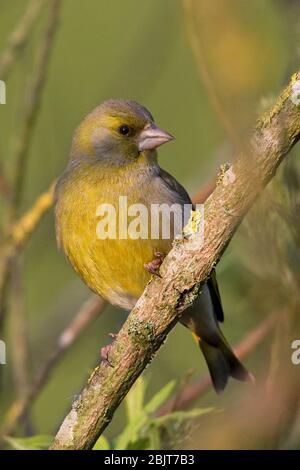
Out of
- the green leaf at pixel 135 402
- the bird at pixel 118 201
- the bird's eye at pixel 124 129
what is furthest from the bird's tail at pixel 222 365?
the bird's eye at pixel 124 129

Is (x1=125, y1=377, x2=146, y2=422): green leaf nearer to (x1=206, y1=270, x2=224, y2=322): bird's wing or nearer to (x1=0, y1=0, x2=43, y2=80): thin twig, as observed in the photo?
(x1=206, y1=270, x2=224, y2=322): bird's wing

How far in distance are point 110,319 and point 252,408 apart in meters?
2.54

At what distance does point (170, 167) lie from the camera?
610 centimetres

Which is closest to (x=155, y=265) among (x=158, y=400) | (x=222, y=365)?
(x=158, y=400)

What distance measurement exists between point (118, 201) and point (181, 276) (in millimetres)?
1030

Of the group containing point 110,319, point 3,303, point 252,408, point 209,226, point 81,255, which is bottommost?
point 110,319

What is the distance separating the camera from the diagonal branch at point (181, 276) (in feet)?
6.94

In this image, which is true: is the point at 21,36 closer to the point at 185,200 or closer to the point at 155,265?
the point at 185,200

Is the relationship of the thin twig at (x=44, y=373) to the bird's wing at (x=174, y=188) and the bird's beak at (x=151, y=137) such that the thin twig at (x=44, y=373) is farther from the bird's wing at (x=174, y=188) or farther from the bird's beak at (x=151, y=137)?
the bird's beak at (x=151, y=137)

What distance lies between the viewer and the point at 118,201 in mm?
3387

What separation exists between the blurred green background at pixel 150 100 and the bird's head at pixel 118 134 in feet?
0.75

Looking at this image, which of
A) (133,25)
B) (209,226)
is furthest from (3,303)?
(133,25)
